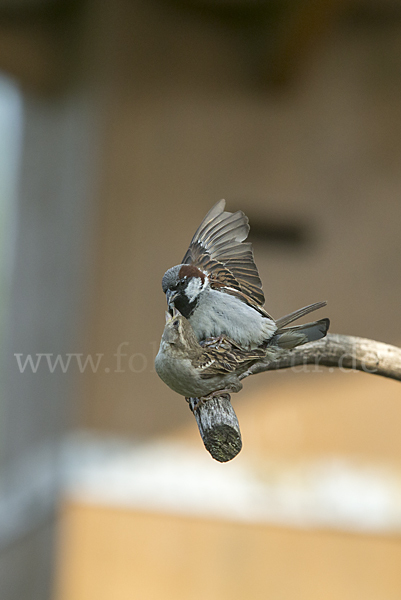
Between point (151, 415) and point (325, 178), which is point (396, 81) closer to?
point (325, 178)

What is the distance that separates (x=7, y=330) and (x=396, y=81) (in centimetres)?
225

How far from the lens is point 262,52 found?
2.56 meters

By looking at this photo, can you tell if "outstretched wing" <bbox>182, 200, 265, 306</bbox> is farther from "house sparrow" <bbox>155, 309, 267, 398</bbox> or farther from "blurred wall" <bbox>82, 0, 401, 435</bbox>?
"blurred wall" <bbox>82, 0, 401, 435</bbox>

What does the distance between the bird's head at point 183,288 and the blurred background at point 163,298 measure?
1.48 metres

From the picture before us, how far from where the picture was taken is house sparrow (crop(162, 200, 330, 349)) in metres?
0.89

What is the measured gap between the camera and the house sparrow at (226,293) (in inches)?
35.2

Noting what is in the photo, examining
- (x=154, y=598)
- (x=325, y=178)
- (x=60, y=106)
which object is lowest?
(x=154, y=598)

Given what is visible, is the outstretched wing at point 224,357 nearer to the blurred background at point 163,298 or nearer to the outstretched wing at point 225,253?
the outstretched wing at point 225,253

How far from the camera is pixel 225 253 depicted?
1.08 m

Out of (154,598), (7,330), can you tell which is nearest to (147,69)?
(7,330)

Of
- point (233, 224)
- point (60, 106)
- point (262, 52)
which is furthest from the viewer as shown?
point (60, 106)

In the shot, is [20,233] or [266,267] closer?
[266,267]

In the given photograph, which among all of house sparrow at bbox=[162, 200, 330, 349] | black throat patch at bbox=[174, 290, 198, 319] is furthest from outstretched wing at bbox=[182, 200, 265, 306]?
black throat patch at bbox=[174, 290, 198, 319]

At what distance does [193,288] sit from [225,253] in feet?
0.54
